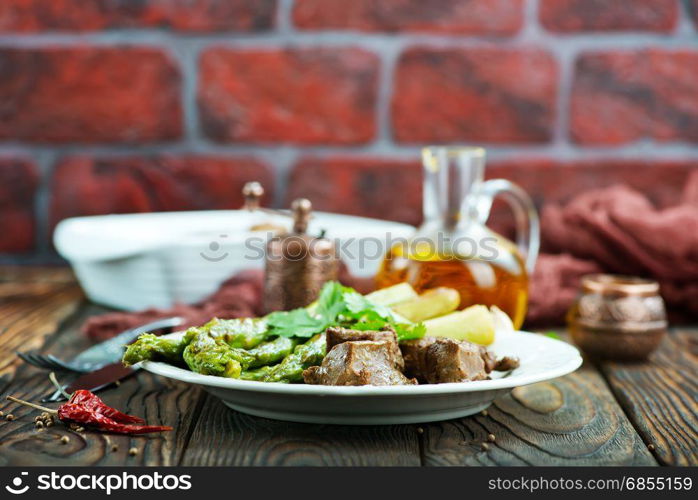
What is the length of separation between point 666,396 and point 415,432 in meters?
0.37

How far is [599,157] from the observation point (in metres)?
2.04

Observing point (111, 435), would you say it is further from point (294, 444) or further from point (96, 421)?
point (294, 444)

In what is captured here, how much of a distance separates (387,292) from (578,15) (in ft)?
3.69

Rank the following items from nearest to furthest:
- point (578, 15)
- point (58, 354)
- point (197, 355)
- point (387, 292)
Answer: point (197, 355) → point (387, 292) → point (58, 354) → point (578, 15)

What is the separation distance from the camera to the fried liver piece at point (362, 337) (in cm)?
91

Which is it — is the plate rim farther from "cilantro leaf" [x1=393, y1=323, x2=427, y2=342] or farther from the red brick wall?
the red brick wall

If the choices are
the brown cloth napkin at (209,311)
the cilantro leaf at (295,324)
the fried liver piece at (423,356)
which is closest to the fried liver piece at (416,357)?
the fried liver piece at (423,356)

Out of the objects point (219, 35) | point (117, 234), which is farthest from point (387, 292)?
point (219, 35)

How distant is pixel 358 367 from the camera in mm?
855

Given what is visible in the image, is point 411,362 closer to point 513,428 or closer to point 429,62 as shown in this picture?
point 513,428

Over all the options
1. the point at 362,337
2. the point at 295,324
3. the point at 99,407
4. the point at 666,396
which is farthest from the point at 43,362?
the point at 666,396

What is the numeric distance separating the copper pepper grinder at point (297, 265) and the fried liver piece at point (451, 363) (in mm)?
375

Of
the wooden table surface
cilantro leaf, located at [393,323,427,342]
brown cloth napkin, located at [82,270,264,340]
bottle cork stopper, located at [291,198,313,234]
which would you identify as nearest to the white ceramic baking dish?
brown cloth napkin, located at [82,270,264,340]

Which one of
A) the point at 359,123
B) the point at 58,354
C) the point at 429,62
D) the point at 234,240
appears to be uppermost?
the point at 429,62
